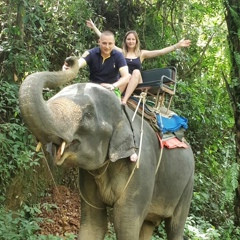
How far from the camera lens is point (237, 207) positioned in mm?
7684

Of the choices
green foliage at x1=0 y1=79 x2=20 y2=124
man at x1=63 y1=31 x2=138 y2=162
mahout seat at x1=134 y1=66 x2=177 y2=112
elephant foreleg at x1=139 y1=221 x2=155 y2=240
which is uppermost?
man at x1=63 y1=31 x2=138 y2=162

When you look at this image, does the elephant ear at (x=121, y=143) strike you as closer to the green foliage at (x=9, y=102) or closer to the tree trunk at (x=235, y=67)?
the green foliage at (x=9, y=102)

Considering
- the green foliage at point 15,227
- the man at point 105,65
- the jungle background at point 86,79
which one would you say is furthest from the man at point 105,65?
the green foliage at point 15,227

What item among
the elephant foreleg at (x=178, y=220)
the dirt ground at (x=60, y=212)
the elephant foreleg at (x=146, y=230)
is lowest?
the dirt ground at (x=60, y=212)

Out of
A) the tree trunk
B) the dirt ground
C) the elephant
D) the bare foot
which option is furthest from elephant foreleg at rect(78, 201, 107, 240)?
the tree trunk

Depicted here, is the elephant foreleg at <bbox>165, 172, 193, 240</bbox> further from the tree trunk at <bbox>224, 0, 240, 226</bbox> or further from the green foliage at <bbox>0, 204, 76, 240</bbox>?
the tree trunk at <bbox>224, 0, 240, 226</bbox>

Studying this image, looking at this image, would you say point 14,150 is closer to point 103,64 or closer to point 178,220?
point 103,64

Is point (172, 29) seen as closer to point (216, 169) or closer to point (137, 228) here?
point (216, 169)

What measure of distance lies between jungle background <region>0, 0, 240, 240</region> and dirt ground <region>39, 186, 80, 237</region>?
15 millimetres

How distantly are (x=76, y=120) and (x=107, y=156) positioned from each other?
1.90ft

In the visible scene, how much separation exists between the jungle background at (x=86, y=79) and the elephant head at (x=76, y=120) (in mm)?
1815

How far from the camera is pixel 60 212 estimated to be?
766cm

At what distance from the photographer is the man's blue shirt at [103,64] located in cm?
495

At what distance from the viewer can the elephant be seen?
3476mm
